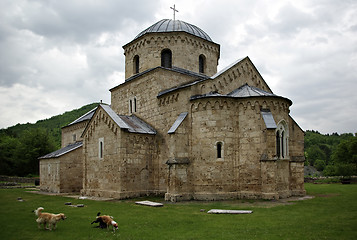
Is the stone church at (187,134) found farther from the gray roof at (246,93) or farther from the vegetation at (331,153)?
the vegetation at (331,153)

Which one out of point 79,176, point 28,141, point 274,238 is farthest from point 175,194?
point 28,141

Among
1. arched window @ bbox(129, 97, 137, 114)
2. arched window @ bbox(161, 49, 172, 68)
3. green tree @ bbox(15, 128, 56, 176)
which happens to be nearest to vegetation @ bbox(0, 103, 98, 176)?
green tree @ bbox(15, 128, 56, 176)

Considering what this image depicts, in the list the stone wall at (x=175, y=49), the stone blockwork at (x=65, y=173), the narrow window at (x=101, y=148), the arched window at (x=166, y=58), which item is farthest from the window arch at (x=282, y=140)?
the stone blockwork at (x=65, y=173)

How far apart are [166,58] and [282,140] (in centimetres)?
1157

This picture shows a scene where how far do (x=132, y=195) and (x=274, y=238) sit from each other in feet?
41.8

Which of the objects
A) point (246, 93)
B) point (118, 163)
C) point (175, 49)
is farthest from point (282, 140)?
point (175, 49)

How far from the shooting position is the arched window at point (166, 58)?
25016 millimetres

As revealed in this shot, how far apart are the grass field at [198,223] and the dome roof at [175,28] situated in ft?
50.3

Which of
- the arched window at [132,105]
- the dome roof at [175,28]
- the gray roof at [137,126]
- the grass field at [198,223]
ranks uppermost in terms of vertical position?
the dome roof at [175,28]

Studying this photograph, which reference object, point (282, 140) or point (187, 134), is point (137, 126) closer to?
point (187, 134)

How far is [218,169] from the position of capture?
60.8 feet

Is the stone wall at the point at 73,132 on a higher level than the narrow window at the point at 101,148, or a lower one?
higher

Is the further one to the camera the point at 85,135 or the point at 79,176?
the point at 79,176

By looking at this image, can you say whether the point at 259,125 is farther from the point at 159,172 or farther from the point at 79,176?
the point at 79,176
